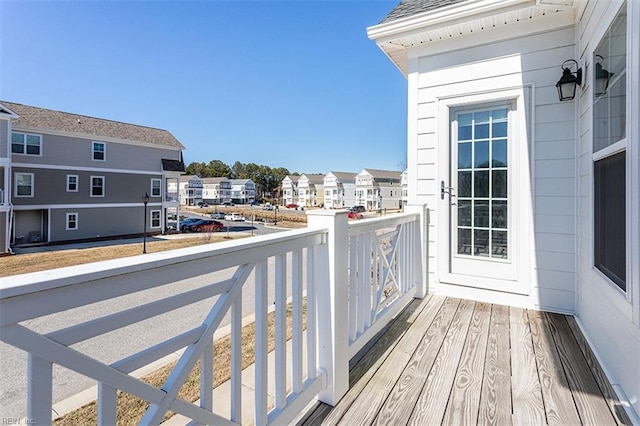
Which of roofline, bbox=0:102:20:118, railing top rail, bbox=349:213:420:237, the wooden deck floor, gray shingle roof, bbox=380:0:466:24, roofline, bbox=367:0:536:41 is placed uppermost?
roofline, bbox=0:102:20:118

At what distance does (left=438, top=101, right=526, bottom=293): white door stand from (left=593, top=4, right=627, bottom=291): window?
829mm

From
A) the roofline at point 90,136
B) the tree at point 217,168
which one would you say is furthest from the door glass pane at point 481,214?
the tree at point 217,168

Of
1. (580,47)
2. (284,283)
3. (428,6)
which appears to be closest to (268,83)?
(428,6)

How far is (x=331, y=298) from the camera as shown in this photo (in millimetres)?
1568

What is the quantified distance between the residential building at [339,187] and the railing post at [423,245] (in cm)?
3235

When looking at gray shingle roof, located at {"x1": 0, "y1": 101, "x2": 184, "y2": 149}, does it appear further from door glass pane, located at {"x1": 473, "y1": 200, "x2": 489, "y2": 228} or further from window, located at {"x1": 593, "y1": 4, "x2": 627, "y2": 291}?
window, located at {"x1": 593, "y1": 4, "x2": 627, "y2": 291}

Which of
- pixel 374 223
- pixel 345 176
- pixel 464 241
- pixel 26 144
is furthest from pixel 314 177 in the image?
pixel 374 223

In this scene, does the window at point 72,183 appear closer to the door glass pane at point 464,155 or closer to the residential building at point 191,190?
the residential building at point 191,190

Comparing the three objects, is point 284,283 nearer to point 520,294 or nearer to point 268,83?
point 520,294

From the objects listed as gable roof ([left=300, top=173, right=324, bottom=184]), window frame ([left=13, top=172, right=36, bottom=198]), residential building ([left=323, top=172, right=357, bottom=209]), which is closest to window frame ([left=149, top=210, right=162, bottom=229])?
window frame ([left=13, top=172, right=36, bottom=198])

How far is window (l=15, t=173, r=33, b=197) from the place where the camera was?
13.6 metres

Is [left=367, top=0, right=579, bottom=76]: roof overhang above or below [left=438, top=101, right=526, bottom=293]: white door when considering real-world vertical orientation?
above

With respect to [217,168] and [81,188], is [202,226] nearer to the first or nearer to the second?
[81,188]

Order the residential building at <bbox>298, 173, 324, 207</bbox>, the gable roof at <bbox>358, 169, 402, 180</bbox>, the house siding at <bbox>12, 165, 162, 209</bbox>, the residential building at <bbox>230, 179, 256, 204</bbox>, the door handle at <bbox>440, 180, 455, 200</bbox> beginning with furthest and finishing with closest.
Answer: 1. the residential building at <bbox>298, 173, 324, 207</bbox>
2. the residential building at <bbox>230, 179, 256, 204</bbox>
3. the gable roof at <bbox>358, 169, 402, 180</bbox>
4. the house siding at <bbox>12, 165, 162, 209</bbox>
5. the door handle at <bbox>440, 180, 455, 200</bbox>
